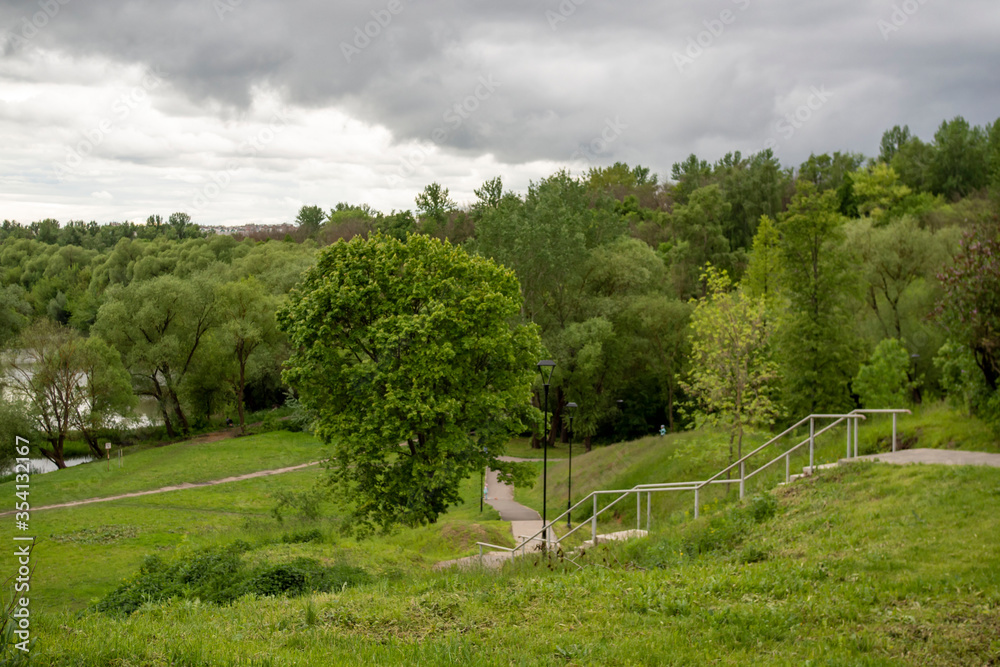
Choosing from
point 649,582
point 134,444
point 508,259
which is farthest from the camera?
point 134,444

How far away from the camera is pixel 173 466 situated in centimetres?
4178

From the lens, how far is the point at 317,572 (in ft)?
45.2

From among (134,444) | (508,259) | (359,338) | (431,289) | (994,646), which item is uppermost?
(508,259)

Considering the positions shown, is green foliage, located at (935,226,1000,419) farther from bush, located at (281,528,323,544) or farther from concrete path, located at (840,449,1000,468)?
bush, located at (281,528,323,544)

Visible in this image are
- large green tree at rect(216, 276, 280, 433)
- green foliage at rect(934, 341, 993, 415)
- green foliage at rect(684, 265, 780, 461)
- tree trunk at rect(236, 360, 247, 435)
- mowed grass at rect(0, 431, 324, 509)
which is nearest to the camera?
green foliage at rect(934, 341, 993, 415)

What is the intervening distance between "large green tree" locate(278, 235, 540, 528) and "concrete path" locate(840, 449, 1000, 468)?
12579 millimetres

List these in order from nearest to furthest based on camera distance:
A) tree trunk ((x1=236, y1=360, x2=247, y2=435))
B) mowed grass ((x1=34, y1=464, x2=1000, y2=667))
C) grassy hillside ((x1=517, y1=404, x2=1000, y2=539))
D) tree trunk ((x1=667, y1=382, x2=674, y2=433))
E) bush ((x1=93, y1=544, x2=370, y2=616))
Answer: mowed grass ((x1=34, y1=464, x2=1000, y2=667)) < bush ((x1=93, y1=544, x2=370, y2=616)) < grassy hillside ((x1=517, y1=404, x2=1000, y2=539)) < tree trunk ((x1=667, y1=382, x2=674, y2=433)) < tree trunk ((x1=236, y1=360, x2=247, y2=435))

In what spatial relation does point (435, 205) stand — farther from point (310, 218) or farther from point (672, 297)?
point (310, 218)

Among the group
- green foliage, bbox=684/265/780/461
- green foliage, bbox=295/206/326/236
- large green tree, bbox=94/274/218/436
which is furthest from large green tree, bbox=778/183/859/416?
green foliage, bbox=295/206/326/236

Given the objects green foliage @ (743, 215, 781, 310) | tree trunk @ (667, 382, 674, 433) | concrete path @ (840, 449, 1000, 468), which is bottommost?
tree trunk @ (667, 382, 674, 433)

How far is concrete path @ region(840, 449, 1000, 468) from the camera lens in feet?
42.9

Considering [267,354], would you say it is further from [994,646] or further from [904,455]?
[994,646]

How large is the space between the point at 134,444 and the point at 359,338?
112ft

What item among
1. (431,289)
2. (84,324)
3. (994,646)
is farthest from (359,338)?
(84,324)
